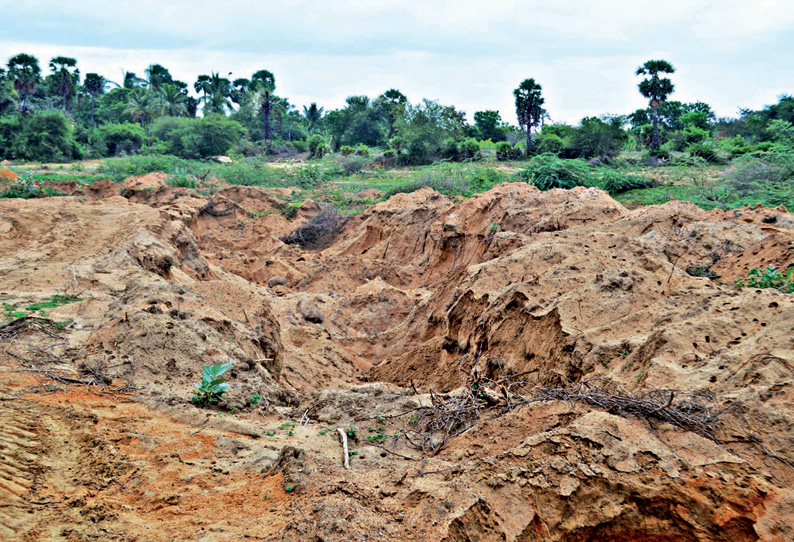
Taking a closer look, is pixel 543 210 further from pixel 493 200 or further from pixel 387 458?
pixel 387 458

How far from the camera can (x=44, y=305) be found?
237 inches

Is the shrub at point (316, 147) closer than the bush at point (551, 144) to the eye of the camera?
No

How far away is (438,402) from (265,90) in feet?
151

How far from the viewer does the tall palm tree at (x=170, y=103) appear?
48.4 meters

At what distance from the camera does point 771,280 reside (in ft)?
17.0

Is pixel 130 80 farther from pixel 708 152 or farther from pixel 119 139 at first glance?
pixel 708 152

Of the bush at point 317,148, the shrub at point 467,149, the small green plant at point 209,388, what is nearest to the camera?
the small green plant at point 209,388

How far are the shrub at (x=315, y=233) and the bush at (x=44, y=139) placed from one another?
23.5 m

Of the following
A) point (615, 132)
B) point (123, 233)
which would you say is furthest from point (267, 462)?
point (615, 132)

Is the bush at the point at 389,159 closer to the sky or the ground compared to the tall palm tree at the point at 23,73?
closer to the ground

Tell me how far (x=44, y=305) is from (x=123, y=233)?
3.84 meters

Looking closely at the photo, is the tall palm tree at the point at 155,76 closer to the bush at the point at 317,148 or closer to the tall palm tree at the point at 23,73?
the tall palm tree at the point at 23,73

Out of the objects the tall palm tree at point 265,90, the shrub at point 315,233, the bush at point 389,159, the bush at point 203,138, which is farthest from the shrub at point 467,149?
the tall palm tree at point 265,90

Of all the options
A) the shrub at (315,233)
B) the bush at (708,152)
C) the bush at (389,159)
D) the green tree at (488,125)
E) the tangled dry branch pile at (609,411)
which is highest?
the green tree at (488,125)
